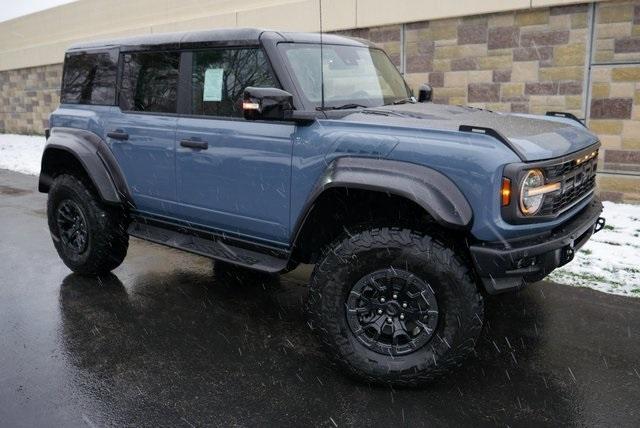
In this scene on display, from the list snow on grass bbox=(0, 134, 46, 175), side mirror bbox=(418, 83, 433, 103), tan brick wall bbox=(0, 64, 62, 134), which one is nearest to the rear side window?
side mirror bbox=(418, 83, 433, 103)

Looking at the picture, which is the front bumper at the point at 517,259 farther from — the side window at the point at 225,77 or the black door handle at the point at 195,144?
the black door handle at the point at 195,144

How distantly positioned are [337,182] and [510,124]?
1.18m

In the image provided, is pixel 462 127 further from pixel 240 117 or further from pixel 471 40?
pixel 471 40

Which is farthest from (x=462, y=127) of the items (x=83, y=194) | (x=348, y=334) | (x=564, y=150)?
(x=83, y=194)

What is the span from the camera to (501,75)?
304 inches

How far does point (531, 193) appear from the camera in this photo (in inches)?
111

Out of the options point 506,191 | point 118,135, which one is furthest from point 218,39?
point 506,191

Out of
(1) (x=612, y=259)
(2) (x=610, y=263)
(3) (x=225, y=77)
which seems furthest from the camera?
(1) (x=612, y=259)

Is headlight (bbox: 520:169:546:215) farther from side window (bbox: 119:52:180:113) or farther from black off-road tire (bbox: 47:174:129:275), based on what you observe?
black off-road tire (bbox: 47:174:129:275)

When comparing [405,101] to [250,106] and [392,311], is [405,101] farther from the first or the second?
[392,311]

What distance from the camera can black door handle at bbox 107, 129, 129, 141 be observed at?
14.2ft

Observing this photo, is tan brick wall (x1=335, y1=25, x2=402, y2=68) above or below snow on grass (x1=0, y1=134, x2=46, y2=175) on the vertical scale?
above

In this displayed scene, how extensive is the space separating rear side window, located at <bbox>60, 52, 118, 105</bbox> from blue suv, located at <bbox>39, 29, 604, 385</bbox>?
3 centimetres

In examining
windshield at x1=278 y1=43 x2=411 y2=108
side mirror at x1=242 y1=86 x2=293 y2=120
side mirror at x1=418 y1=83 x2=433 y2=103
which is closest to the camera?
side mirror at x1=242 y1=86 x2=293 y2=120
